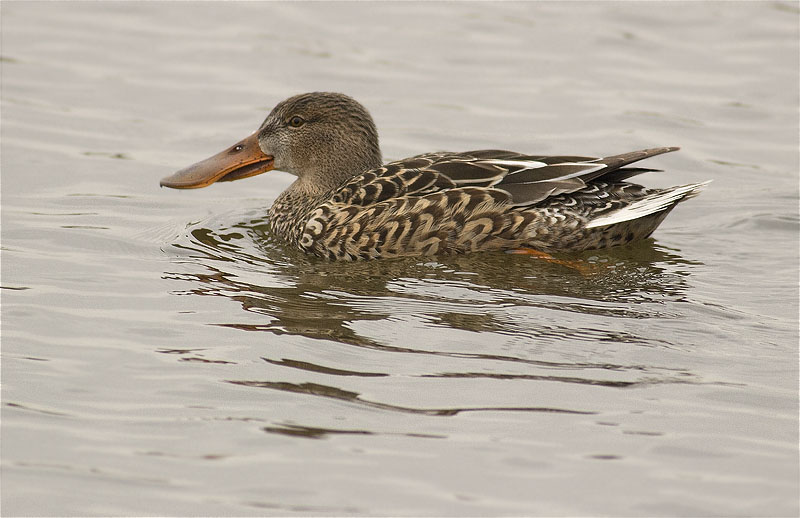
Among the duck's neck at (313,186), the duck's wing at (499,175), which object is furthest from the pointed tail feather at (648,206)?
the duck's neck at (313,186)

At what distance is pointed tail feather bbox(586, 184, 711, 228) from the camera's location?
8.15 meters

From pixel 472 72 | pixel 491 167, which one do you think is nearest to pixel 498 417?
pixel 491 167

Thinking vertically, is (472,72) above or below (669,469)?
above

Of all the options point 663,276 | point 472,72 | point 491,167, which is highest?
point 472,72

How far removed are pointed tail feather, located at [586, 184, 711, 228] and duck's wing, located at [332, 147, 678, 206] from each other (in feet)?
0.88

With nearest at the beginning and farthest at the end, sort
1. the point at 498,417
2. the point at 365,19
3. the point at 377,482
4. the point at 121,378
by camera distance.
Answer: the point at 377,482 < the point at 498,417 < the point at 121,378 < the point at 365,19

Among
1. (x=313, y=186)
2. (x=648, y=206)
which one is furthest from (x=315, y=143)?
(x=648, y=206)

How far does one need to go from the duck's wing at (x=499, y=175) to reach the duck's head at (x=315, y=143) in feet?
2.27

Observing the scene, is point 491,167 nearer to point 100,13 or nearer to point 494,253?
point 494,253

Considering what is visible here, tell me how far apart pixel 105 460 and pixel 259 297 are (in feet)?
7.88

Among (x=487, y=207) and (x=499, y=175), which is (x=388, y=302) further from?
(x=499, y=175)

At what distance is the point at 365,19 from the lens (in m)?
14.4

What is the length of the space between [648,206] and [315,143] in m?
2.67

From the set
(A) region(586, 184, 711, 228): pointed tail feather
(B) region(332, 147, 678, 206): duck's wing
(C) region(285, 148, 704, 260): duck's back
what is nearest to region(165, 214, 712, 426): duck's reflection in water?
(C) region(285, 148, 704, 260): duck's back
